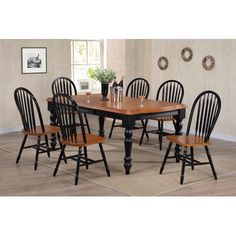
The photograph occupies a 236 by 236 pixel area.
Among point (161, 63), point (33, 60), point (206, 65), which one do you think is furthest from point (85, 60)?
point (206, 65)

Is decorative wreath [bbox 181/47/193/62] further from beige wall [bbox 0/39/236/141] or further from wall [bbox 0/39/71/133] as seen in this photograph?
wall [bbox 0/39/71/133]

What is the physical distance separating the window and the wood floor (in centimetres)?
339

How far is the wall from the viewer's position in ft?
24.4

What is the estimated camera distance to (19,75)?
7578 millimetres

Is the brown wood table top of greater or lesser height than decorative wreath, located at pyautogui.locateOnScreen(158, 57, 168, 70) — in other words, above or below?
below

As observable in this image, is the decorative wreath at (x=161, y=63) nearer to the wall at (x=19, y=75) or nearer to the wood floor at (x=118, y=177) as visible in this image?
the wall at (x=19, y=75)

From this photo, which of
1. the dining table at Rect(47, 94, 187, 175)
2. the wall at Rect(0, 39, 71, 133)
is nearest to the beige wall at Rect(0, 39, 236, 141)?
the wall at Rect(0, 39, 71, 133)

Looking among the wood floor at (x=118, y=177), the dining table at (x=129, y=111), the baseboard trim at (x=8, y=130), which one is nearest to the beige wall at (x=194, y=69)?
the wood floor at (x=118, y=177)

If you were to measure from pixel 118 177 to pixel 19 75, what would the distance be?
350cm

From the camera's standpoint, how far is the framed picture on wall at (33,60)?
25.0ft

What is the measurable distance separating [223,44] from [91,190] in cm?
353

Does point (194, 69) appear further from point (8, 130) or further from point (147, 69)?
point (8, 130)

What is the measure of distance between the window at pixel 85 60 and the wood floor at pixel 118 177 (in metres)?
3.39
